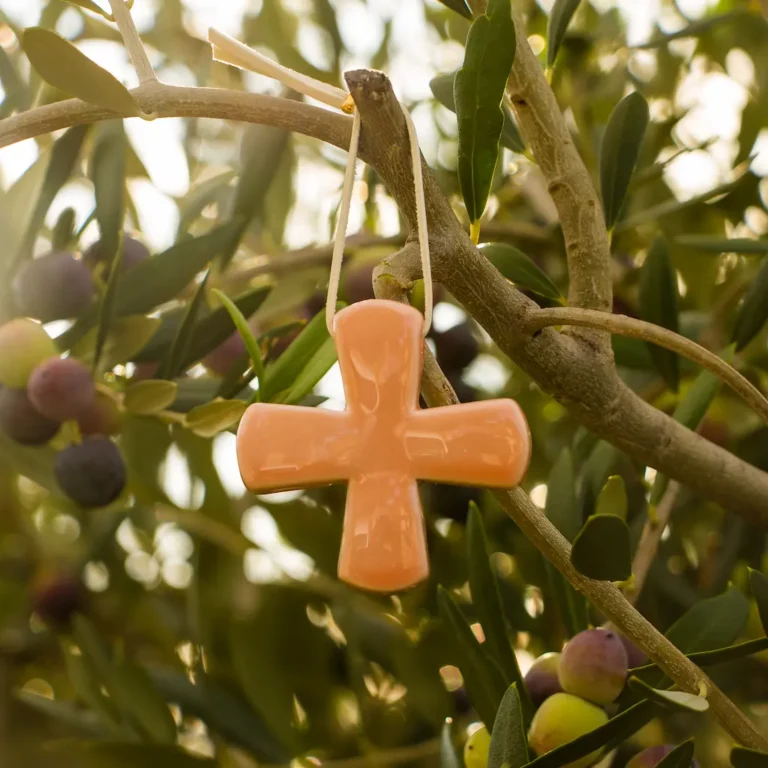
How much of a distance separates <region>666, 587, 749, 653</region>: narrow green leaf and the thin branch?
232mm

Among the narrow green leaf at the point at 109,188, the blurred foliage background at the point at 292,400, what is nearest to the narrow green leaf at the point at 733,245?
the blurred foliage background at the point at 292,400

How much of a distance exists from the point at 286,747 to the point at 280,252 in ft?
1.93

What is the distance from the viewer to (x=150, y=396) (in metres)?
0.71

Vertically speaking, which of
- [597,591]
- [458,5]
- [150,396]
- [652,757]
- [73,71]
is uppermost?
[458,5]

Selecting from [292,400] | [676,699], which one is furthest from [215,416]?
[676,699]

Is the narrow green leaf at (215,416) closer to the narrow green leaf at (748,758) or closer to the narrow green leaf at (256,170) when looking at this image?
the narrow green leaf at (256,170)

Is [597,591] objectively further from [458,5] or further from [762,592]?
[458,5]

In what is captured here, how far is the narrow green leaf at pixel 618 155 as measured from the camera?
26.3 inches

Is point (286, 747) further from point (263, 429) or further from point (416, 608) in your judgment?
point (263, 429)

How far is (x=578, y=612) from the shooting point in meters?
0.72

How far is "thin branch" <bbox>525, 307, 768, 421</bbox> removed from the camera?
0.44 metres

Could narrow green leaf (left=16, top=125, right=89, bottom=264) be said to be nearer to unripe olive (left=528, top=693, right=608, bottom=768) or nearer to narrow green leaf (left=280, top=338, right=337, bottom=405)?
narrow green leaf (left=280, top=338, right=337, bottom=405)

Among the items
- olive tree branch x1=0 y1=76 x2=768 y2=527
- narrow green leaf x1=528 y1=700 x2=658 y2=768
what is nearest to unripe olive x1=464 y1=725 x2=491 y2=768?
narrow green leaf x1=528 y1=700 x2=658 y2=768

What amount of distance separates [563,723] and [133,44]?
0.51 meters
